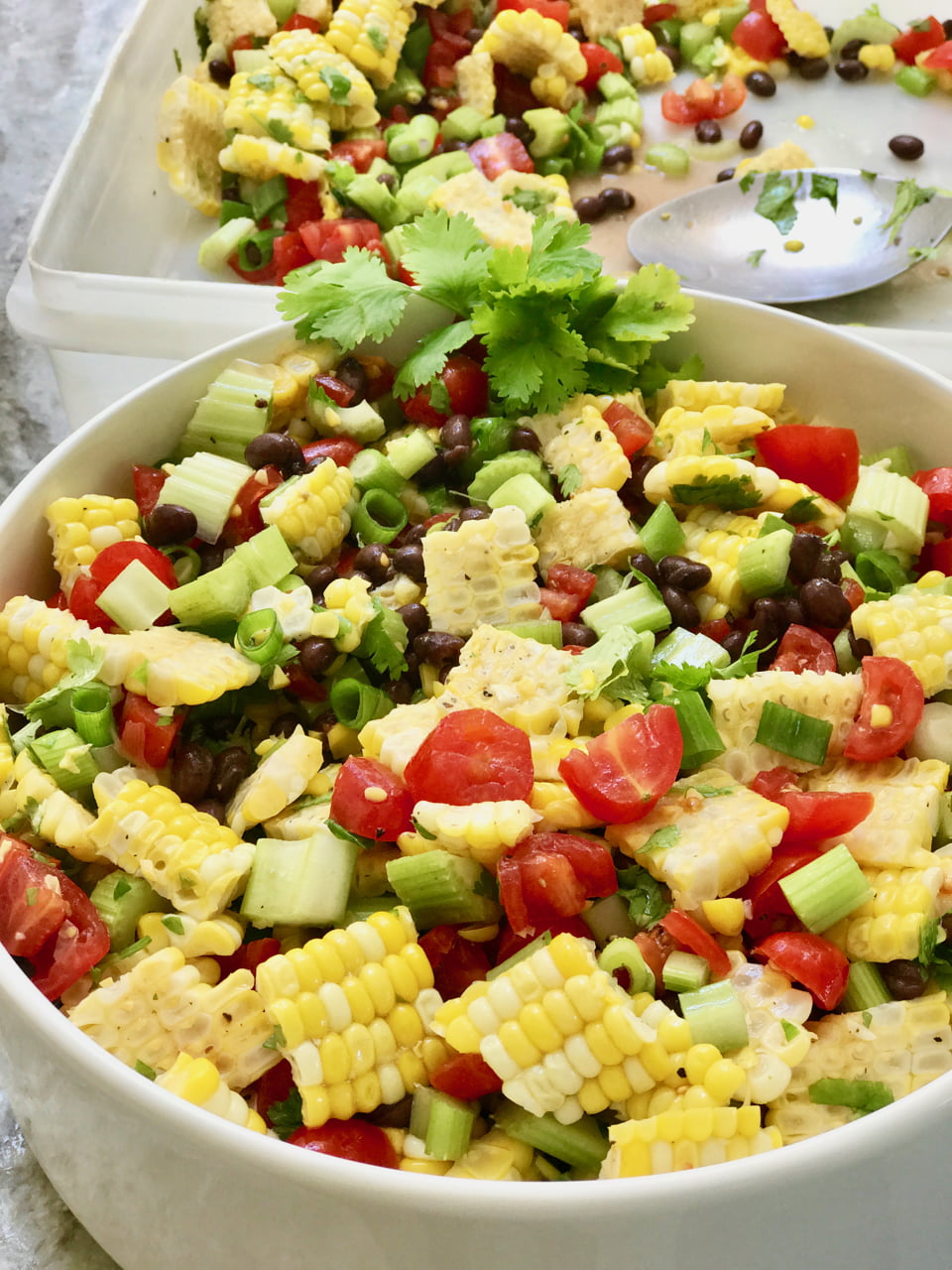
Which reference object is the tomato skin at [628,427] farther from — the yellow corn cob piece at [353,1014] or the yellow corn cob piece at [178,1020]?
the yellow corn cob piece at [178,1020]

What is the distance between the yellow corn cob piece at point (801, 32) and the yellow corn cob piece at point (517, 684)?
230cm

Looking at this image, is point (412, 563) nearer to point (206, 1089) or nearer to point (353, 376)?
point (353, 376)

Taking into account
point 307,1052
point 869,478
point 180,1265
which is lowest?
point 180,1265

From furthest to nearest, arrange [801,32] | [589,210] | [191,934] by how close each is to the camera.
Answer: [801,32] → [589,210] → [191,934]

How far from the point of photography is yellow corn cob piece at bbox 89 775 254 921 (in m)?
1.41

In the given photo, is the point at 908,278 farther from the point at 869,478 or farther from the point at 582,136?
the point at 869,478

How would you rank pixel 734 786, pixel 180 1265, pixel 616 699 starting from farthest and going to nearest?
pixel 616 699 < pixel 734 786 < pixel 180 1265

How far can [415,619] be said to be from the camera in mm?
1737

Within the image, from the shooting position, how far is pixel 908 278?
2.79 meters

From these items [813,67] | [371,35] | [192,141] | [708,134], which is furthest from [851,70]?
[192,141]

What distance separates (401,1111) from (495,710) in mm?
467

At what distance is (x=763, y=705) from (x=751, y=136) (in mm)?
1984

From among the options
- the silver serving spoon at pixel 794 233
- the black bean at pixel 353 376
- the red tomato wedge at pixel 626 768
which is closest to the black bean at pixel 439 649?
the red tomato wedge at pixel 626 768

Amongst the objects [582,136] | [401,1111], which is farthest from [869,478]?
[582,136]
